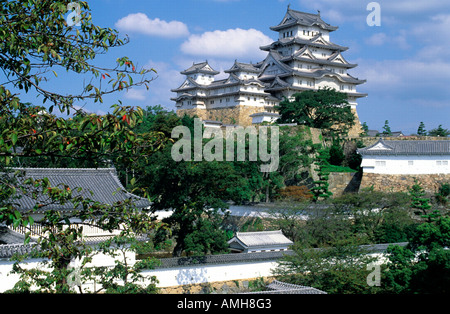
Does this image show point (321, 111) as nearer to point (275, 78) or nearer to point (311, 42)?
point (275, 78)

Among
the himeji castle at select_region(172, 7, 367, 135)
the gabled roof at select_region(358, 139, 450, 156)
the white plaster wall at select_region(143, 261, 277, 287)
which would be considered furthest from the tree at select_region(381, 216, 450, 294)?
the himeji castle at select_region(172, 7, 367, 135)

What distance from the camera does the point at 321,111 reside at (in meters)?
28.9

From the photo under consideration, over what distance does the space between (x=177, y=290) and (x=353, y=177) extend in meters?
14.3

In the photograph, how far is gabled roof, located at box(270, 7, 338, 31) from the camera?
127ft

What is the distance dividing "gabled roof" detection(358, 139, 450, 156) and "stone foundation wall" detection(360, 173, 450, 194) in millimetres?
1081

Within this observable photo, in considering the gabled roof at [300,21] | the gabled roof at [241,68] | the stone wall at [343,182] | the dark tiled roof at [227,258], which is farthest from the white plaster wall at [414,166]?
the gabled roof at [300,21]

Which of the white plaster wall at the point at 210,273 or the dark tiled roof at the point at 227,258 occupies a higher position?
the dark tiled roof at the point at 227,258

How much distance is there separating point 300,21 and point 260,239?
25658 millimetres

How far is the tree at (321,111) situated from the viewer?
29.0 metres

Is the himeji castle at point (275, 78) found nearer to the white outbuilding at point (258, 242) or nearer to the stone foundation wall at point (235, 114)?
the stone foundation wall at point (235, 114)
